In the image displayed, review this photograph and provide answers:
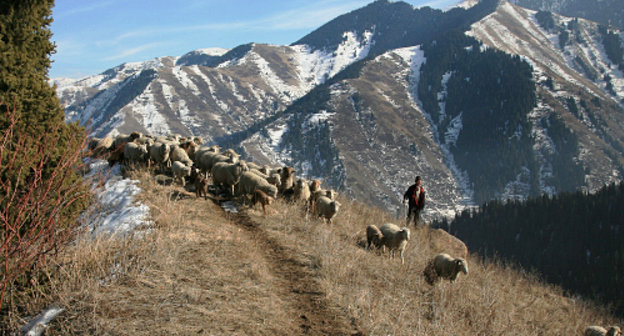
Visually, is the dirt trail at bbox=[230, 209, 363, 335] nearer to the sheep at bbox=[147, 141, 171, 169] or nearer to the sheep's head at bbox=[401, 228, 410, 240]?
the sheep's head at bbox=[401, 228, 410, 240]

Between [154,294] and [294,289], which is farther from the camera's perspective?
[294,289]

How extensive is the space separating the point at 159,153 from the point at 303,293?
35.8 ft

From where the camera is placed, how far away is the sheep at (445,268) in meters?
14.0

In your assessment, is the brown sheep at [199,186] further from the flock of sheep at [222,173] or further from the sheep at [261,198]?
the sheep at [261,198]

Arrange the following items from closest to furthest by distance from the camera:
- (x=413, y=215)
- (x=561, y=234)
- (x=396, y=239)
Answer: (x=396, y=239), (x=413, y=215), (x=561, y=234)

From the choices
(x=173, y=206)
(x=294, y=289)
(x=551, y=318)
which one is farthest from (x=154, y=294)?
(x=551, y=318)

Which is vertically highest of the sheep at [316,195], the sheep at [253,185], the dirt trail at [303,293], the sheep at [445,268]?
the sheep at [253,185]

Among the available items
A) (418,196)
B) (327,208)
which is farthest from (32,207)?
(418,196)

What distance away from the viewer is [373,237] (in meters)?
15.4

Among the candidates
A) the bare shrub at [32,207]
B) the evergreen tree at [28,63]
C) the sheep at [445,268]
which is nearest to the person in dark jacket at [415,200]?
the sheep at [445,268]

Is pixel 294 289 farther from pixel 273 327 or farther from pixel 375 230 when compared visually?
pixel 375 230

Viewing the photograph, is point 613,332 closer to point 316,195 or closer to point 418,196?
point 418,196

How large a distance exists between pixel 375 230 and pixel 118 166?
10.9 m

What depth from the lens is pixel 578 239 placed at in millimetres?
146000
